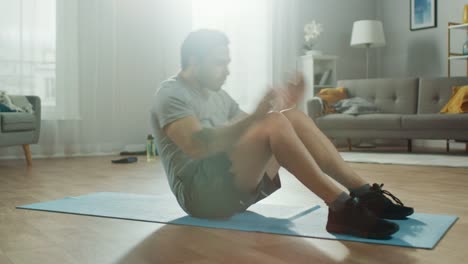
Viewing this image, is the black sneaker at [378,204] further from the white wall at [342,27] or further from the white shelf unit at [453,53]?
the white wall at [342,27]

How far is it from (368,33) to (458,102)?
1.70 m

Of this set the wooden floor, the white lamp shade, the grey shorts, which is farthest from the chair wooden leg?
the white lamp shade

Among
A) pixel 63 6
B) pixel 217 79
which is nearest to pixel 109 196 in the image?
pixel 217 79

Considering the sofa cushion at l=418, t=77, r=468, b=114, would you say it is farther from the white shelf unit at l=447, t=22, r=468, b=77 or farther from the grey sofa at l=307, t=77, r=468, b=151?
the white shelf unit at l=447, t=22, r=468, b=77

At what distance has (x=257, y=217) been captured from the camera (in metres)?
2.05

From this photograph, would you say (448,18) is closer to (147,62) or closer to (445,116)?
(445,116)

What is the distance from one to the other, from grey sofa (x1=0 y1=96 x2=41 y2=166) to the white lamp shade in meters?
3.70

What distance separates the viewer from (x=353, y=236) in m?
1.69

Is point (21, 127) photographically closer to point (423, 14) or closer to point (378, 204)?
point (378, 204)

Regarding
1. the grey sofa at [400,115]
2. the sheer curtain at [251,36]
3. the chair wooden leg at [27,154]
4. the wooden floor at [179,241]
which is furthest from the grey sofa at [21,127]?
the grey sofa at [400,115]

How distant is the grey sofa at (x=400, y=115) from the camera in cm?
493

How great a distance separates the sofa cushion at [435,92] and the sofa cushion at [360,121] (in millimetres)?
418

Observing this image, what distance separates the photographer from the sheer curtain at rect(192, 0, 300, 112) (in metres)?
5.91

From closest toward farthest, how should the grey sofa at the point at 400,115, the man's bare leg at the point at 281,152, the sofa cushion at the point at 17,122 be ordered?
1. the man's bare leg at the point at 281,152
2. the sofa cushion at the point at 17,122
3. the grey sofa at the point at 400,115
